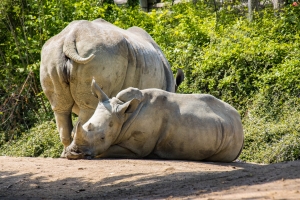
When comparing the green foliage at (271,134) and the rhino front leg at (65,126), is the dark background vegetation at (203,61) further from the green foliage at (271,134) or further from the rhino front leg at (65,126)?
the rhino front leg at (65,126)

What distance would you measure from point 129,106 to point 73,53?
1107mm

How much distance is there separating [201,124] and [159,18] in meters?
8.61

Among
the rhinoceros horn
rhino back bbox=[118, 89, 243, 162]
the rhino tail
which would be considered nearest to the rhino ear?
rhino back bbox=[118, 89, 243, 162]

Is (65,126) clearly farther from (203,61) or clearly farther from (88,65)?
(203,61)

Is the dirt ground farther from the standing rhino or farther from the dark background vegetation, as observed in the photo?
the dark background vegetation

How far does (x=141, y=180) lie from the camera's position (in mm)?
7848

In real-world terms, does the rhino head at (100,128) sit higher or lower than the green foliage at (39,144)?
higher

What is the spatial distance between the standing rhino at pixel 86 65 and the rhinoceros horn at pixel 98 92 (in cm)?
47

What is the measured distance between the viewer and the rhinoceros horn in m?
9.53

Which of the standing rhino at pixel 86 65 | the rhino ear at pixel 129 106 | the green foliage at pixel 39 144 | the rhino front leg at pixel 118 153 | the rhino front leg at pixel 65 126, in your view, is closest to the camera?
the rhino ear at pixel 129 106

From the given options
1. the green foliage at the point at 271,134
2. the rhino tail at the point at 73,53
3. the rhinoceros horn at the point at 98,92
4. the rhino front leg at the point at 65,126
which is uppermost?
the rhino tail at the point at 73,53

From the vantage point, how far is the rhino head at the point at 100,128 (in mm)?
9312

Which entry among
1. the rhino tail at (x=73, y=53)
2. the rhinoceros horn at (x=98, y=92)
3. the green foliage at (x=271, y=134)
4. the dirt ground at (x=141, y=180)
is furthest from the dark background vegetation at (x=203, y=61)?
the dirt ground at (x=141, y=180)

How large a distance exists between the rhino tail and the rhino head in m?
0.45
